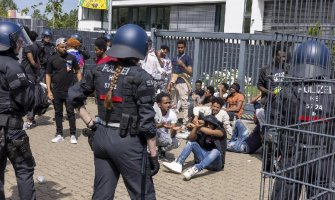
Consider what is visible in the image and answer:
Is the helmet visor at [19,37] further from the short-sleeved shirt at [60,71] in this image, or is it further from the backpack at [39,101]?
the short-sleeved shirt at [60,71]

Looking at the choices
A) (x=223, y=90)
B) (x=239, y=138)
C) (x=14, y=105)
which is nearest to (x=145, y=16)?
(x=223, y=90)

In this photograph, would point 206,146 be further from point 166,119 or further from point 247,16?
point 247,16

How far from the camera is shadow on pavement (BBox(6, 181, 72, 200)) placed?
228 inches

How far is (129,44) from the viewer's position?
4102 millimetres

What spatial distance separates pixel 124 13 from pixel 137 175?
111 feet

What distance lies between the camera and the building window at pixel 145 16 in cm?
3316

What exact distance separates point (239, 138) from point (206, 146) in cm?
176

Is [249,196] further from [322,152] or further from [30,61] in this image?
[30,61]

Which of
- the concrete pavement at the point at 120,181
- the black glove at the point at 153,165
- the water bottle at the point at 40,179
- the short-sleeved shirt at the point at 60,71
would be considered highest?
the short-sleeved shirt at the point at 60,71

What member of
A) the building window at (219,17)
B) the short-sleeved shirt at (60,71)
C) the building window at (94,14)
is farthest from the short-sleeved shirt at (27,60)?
the building window at (94,14)

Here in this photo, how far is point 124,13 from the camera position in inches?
1459

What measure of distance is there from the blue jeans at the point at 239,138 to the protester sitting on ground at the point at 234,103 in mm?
1645

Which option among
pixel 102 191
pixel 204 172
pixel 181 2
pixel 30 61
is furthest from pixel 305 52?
pixel 181 2

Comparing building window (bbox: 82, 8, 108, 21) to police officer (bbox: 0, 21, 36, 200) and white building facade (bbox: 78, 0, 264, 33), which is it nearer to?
white building facade (bbox: 78, 0, 264, 33)
